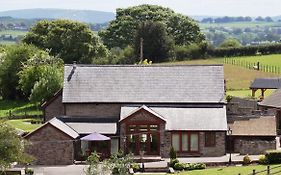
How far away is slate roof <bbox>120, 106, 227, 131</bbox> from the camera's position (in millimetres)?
49125

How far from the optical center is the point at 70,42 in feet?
325

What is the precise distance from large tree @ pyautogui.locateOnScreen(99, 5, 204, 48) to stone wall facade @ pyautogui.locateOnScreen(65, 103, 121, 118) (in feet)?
216

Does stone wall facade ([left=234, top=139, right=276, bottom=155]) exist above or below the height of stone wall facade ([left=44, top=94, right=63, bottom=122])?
below

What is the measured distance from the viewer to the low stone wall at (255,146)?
48.2 m

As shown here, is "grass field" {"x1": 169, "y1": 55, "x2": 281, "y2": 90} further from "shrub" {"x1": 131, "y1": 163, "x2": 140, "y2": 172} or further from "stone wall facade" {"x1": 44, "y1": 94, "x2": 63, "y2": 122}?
"shrub" {"x1": 131, "y1": 163, "x2": 140, "y2": 172}

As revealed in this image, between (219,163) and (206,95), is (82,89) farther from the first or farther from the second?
(219,163)

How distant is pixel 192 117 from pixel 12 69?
39627 millimetres

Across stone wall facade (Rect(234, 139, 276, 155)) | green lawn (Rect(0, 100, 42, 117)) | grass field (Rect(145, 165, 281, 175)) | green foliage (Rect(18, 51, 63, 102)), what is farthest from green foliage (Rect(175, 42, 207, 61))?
grass field (Rect(145, 165, 281, 175))

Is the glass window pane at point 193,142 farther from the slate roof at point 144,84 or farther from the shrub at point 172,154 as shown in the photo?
the slate roof at point 144,84

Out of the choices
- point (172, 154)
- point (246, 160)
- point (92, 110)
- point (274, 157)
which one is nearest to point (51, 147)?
point (92, 110)

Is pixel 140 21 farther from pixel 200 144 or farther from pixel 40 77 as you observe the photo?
pixel 200 144

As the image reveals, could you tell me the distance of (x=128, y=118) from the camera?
49.4 meters

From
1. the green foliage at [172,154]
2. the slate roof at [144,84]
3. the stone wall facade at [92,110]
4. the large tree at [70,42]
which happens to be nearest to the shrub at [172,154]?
the green foliage at [172,154]

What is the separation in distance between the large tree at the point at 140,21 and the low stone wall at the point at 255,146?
71.0 meters
